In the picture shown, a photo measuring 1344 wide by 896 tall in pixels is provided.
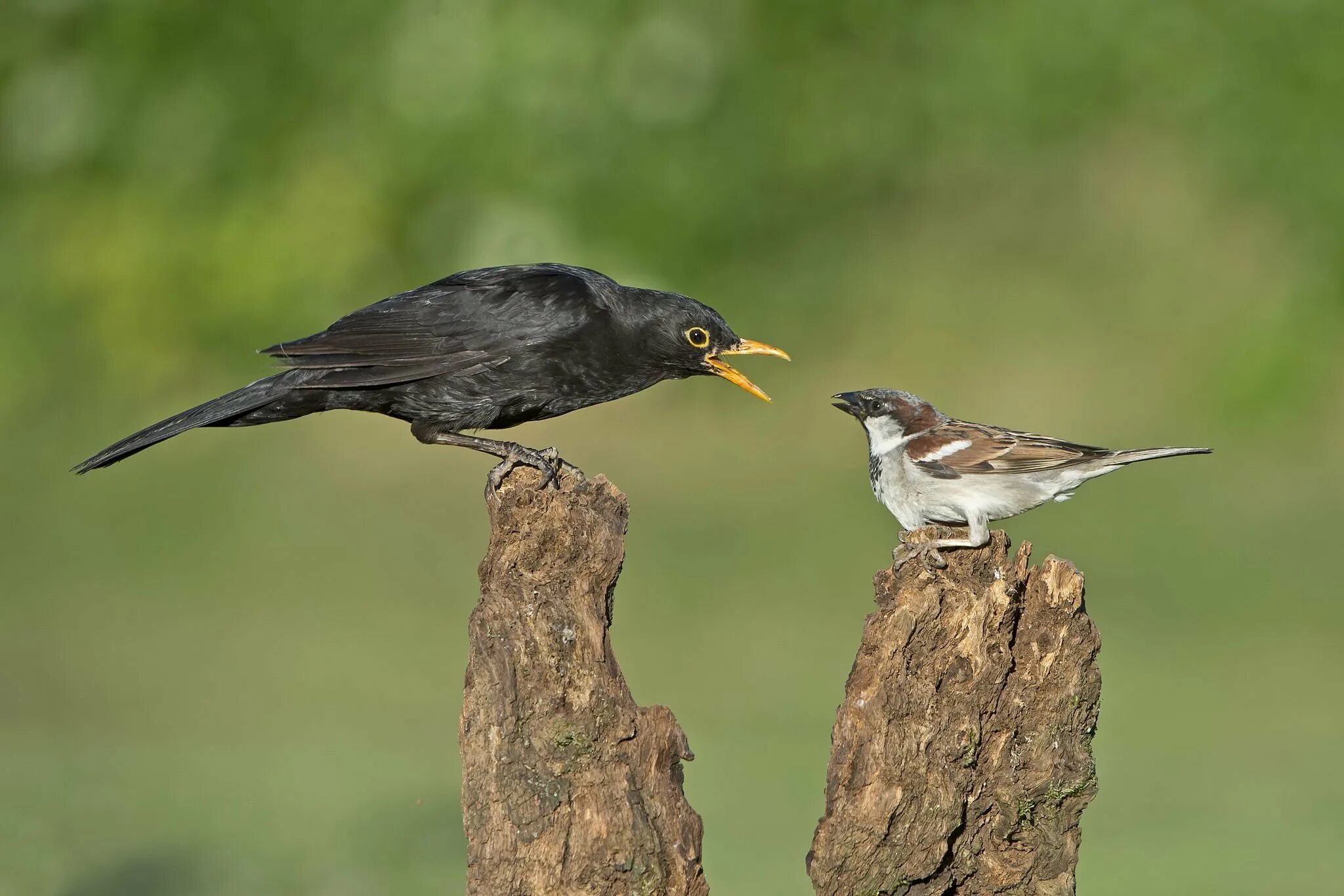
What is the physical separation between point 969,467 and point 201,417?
302cm

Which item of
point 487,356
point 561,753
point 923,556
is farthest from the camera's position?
point 487,356

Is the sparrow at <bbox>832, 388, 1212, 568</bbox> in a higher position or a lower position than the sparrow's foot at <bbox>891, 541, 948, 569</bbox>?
higher

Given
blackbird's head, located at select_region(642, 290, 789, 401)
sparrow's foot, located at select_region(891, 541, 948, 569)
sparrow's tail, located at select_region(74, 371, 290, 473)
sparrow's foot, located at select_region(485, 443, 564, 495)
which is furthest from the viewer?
blackbird's head, located at select_region(642, 290, 789, 401)

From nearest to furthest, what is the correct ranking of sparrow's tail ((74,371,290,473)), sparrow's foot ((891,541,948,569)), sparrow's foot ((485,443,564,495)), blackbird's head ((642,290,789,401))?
sparrow's foot ((891,541,948,569))
sparrow's foot ((485,443,564,495))
sparrow's tail ((74,371,290,473))
blackbird's head ((642,290,789,401))

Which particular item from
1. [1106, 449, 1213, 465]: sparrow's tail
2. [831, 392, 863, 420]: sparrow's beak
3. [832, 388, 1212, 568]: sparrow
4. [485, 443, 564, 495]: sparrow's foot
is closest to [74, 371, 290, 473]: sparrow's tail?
[485, 443, 564, 495]: sparrow's foot

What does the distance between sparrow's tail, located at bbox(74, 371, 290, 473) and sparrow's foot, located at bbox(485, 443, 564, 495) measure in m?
1.02

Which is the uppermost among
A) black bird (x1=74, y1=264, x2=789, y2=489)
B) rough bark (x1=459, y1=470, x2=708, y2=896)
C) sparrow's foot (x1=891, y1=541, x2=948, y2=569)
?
black bird (x1=74, y1=264, x2=789, y2=489)

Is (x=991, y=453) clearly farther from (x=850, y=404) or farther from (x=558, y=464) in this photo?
(x=558, y=464)

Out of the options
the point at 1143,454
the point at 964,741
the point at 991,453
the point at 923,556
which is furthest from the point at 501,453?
the point at 1143,454

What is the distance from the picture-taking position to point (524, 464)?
6066 mm

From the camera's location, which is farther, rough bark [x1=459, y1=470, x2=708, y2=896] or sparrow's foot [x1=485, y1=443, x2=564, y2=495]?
sparrow's foot [x1=485, y1=443, x2=564, y2=495]

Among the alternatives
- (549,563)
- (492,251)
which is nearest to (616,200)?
(492,251)

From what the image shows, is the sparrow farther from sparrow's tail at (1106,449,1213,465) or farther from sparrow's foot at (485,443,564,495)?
sparrow's foot at (485,443,564,495)

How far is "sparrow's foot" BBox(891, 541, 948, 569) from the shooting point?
18.0 feet
